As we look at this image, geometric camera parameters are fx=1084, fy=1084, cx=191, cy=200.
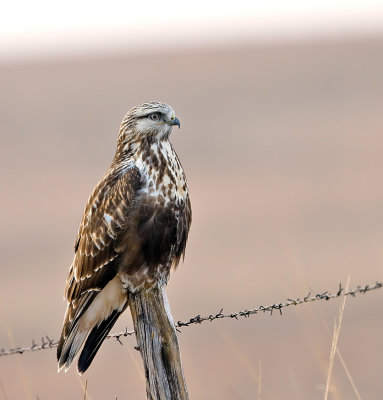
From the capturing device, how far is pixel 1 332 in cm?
1244

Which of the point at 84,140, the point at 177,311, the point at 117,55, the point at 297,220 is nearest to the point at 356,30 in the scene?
the point at 117,55

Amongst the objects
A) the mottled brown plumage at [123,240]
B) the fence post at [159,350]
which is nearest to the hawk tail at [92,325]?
the mottled brown plumage at [123,240]

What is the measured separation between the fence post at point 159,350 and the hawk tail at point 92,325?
0.68 metres

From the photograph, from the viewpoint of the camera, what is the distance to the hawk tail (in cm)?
568

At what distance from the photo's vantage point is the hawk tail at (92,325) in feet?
18.6

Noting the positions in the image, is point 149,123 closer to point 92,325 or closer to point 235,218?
point 92,325

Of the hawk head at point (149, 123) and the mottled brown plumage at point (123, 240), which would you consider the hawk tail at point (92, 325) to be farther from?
the hawk head at point (149, 123)

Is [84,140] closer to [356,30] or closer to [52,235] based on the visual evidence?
[52,235]

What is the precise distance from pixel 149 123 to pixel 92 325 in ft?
3.82

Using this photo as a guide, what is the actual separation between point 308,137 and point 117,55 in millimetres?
37938

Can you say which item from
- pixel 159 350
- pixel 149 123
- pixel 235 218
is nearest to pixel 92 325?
pixel 159 350

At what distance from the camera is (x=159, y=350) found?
4898mm

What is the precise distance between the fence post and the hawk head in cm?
121

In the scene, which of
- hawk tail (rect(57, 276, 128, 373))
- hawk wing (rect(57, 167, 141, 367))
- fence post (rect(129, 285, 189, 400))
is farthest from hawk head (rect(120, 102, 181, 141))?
fence post (rect(129, 285, 189, 400))
